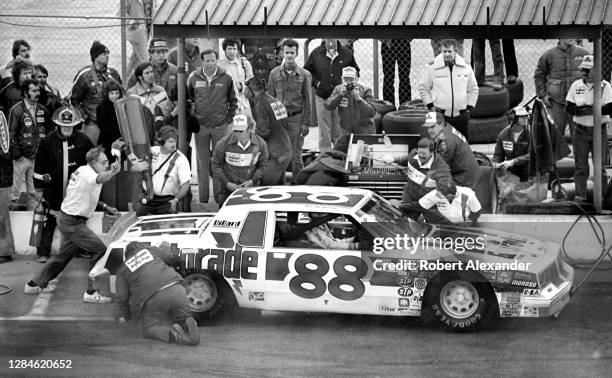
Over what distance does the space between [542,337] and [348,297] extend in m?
1.86

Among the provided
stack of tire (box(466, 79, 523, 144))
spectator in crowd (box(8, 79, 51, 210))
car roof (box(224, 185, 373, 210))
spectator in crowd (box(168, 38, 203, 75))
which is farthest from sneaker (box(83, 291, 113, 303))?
stack of tire (box(466, 79, 523, 144))

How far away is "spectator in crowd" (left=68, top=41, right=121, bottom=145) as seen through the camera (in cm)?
1555

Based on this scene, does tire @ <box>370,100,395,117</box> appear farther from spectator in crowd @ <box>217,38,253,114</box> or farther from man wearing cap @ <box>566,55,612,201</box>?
man wearing cap @ <box>566,55,612,201</box>

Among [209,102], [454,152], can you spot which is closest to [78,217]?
[209,102]

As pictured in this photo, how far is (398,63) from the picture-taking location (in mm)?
18594

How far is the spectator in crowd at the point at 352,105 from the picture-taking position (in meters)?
15.9

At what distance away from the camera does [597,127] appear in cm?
1465

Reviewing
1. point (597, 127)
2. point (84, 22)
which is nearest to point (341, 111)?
point (597, 127)

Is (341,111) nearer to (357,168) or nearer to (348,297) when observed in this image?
(357,168)

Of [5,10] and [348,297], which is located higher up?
[5,10]

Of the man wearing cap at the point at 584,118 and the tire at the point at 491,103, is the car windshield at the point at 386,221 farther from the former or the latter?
the tire at the point at 491,103

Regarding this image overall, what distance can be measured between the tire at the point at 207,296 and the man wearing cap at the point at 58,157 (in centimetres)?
293

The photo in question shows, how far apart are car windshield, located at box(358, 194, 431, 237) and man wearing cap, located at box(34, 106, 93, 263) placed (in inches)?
144

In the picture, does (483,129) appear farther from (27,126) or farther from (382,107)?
(27,126)
